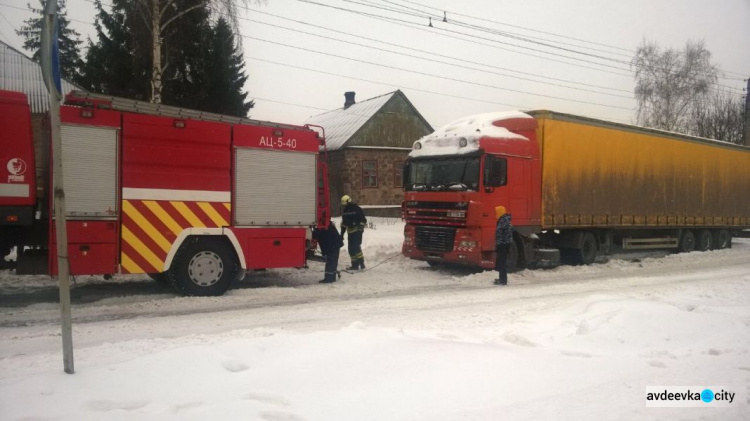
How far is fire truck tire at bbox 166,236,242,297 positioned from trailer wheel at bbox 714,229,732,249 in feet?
62.1

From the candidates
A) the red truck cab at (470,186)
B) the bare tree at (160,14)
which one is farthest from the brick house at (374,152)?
the red truck cab at (470,186)

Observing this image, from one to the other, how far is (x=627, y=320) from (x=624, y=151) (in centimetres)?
1016

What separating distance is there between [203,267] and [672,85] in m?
37.6

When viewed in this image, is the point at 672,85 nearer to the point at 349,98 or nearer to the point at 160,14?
the point at 349,98

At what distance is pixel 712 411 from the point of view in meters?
3.74

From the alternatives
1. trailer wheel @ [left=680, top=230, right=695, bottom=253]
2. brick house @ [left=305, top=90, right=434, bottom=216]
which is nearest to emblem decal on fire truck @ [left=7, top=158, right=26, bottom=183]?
trailer wheel @ [left=680, top=230, right=695, bottom=253]

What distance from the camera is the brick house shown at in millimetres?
31219

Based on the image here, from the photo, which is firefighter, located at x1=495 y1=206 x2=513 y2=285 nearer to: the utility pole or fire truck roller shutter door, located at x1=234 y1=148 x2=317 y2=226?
fire truck roller shutter door, located at x1=234 y1=148 x2=317 y2=226

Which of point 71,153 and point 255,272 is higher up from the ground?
point 71,153

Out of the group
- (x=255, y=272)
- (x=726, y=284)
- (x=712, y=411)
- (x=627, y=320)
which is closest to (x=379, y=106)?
(x=255, y=272)

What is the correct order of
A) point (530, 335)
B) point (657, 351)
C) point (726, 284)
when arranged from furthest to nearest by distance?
point (726, 284) < point (530, 335) < point (657, 351)

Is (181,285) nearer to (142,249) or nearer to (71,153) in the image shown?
(142,249)

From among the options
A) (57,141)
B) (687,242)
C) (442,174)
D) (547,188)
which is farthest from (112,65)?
(687,242)

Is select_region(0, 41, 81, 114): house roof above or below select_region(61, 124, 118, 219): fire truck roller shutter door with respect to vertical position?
above
